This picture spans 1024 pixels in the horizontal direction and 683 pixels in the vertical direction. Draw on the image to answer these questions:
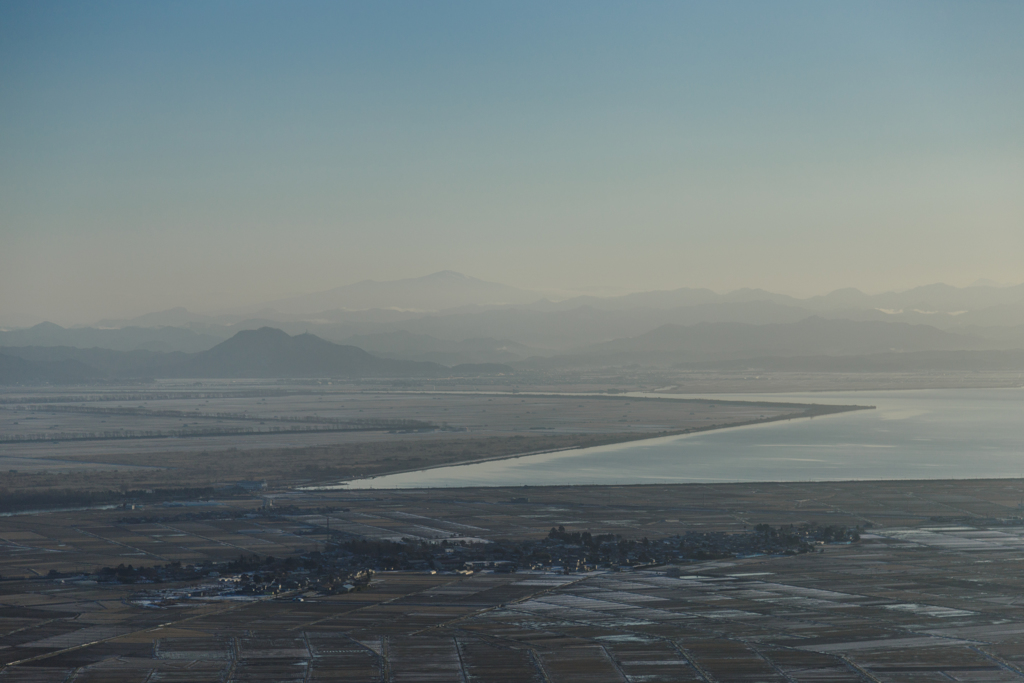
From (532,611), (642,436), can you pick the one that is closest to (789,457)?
(642,436)

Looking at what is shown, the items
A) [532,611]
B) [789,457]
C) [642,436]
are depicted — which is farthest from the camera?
[642,436]

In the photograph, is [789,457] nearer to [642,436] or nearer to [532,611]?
[642,436]

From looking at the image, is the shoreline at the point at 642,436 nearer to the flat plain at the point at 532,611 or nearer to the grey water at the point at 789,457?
the grey water at the point at 789,457


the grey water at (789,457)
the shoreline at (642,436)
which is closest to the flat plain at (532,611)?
the shoreline at (642,436)

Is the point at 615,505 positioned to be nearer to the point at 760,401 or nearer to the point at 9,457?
the point at 9,457

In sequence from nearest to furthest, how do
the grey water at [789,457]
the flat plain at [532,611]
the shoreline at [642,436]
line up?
1. the flat plain at [532,611]
2. the shoreline at [642,436]
3. the grey water at [789,457]

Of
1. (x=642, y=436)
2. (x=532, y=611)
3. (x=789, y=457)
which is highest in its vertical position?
(x=532, y=611)

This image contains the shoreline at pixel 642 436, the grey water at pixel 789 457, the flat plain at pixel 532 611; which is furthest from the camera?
the grey water at pixel 789 457

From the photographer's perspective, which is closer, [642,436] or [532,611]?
[532,611]

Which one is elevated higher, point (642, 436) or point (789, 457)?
point (642, 436)
